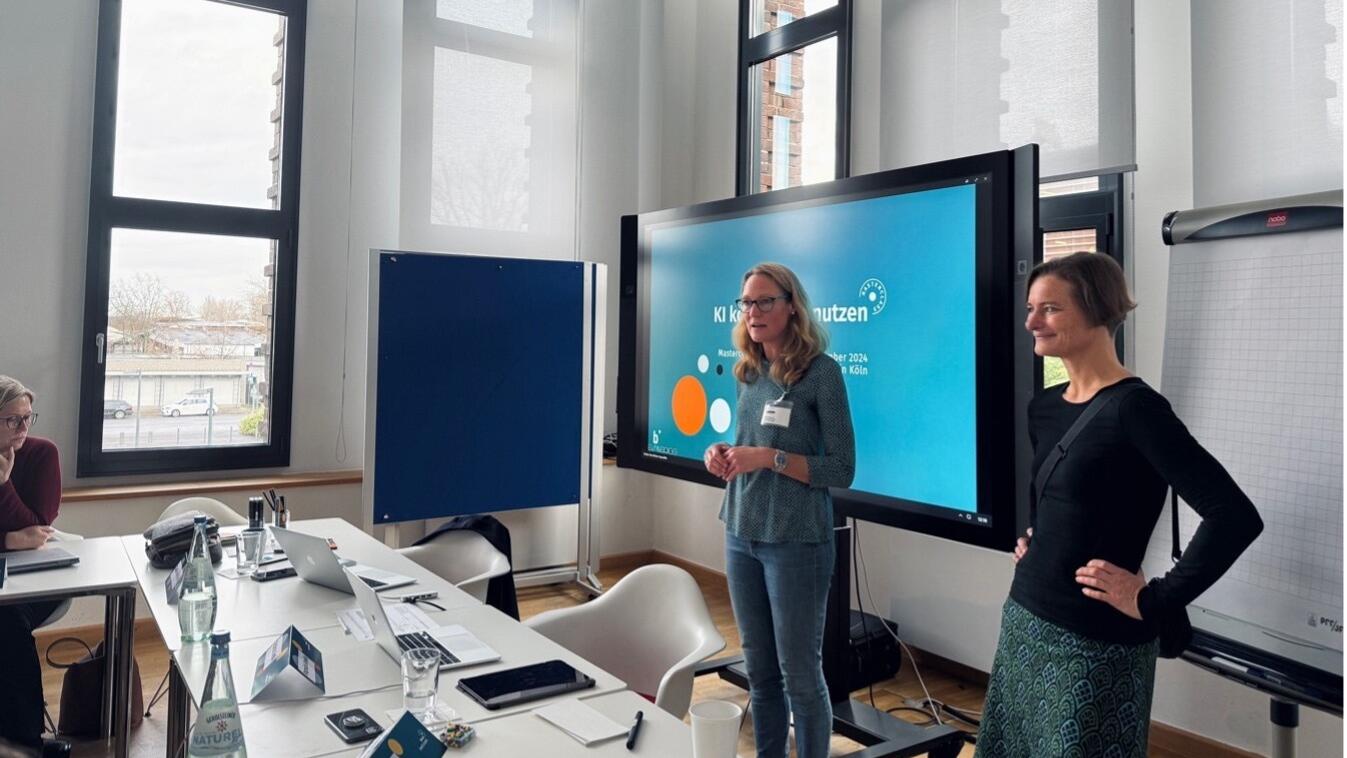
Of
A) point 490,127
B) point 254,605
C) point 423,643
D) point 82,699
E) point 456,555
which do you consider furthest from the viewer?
point 490,127

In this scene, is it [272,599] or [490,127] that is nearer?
[272,599]

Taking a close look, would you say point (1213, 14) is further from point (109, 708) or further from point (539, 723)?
point (109, 708)

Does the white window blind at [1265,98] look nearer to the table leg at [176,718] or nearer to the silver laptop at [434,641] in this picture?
the silver laptop at [434,641]

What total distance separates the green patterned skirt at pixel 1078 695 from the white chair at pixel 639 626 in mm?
819

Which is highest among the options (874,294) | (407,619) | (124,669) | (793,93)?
(793,93)

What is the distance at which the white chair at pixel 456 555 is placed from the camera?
313 cm

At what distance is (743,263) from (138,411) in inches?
120

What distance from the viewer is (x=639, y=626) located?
8.11ft

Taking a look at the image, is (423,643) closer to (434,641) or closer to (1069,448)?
(434,641)

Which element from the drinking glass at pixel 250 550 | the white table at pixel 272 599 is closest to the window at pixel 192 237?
the white table at pixel 272 599

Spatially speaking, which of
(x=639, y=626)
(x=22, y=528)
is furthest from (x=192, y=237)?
(x=639, y=626)

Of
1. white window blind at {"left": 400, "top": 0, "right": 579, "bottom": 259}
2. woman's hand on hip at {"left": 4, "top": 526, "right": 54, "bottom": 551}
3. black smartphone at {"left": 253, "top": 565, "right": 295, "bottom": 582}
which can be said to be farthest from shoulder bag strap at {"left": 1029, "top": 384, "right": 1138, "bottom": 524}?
white window blind at {"left": 400, "top": 0, "right": 579, "bottom": 259}

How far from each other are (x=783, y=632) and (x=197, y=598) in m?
1.42

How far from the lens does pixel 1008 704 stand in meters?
1.86
